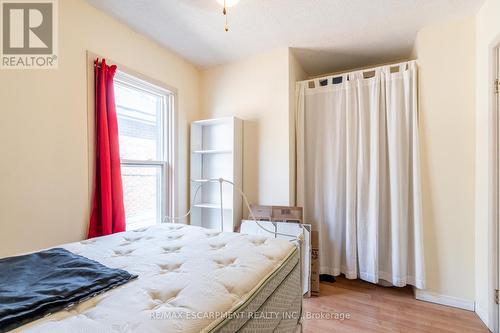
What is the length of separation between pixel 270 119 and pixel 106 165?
1638mm

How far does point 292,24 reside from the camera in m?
2.09

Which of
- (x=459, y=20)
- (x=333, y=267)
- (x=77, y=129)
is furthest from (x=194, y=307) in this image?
(x=459, y=20)

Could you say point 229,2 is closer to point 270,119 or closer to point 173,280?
point 270,119

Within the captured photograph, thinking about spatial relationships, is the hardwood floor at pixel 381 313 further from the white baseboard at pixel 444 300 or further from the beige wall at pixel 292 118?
the beige wall at pixel 292 118

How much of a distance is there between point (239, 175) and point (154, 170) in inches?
35.9

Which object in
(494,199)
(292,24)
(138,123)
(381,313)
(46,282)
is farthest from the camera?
(138,123)

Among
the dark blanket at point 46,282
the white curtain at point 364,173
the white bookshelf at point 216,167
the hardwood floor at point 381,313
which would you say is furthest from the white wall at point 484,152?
the dark blanket at point 46,282

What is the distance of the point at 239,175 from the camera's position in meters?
2.65

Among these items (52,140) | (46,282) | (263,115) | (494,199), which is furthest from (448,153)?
(52,140)

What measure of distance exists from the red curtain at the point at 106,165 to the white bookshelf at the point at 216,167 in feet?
3.06

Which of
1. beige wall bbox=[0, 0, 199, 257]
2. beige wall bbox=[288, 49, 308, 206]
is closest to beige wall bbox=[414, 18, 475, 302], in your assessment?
beige wall bbox=[288, 49, 308, 206]

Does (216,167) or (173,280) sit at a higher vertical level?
(216,167)

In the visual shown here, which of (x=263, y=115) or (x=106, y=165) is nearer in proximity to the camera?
(x=106, y=165)

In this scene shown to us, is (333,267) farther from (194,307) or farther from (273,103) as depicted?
(194,307)
